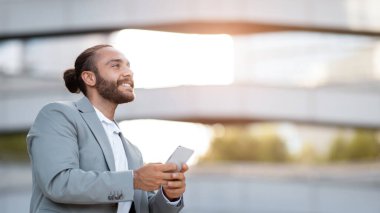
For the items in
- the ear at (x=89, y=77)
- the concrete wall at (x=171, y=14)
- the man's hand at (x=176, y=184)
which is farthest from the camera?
the concrete wall at (x=171, y=14)

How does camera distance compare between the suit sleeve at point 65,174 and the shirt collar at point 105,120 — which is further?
the shirt collar at point 105,120

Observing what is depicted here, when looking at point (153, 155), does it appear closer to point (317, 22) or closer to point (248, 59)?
point (248, 59)

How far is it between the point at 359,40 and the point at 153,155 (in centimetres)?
742

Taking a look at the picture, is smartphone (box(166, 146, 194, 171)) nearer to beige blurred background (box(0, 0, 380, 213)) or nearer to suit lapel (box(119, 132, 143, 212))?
suit lapel (box(119, 132, 143, 212))

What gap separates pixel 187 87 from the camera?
21844mm

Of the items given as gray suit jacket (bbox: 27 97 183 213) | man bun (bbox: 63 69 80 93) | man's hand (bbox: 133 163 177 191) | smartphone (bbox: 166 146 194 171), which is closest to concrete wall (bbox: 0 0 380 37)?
man bun (bbox: 63 69 80 93)

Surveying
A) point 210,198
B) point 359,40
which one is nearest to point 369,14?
point 359,40

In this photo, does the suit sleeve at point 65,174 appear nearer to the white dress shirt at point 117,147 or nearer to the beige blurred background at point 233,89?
the white dress shirt at point 117,147

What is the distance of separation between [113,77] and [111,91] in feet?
0.25

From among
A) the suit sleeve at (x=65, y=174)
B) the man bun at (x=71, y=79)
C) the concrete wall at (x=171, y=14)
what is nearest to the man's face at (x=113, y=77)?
the man bun at (x=71, y=79)

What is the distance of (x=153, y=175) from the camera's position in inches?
141

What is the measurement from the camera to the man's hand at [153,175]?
3578 millimetres

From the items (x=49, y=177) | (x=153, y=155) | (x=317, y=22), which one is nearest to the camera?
(x=49, y=177)

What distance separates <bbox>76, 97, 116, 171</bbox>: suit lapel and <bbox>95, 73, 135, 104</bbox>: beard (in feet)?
0.34
